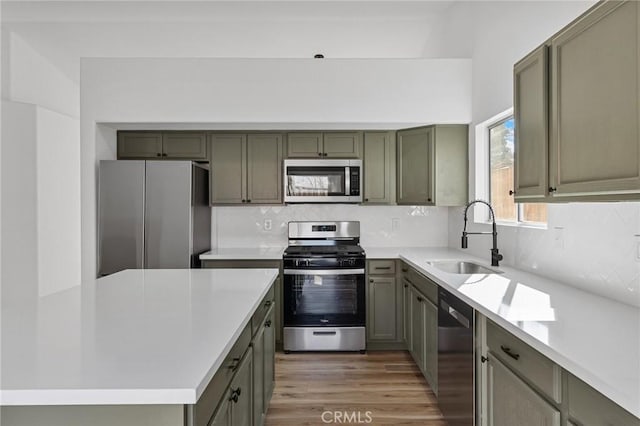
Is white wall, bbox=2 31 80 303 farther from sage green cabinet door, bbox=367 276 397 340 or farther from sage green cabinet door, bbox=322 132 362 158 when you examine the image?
sage green cabinet door, bbox=367 276 397 340

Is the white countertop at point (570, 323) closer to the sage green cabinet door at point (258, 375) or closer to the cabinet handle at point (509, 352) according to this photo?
the cabinet handle at point (509, 352)

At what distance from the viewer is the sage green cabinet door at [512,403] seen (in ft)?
4.54

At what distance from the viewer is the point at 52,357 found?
3.72 feet

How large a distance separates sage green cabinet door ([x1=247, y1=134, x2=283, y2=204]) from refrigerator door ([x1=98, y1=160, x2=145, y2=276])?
1.01 m

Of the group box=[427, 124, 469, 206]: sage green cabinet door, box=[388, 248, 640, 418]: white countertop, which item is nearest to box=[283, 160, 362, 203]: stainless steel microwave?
box=[427, 124, 469, 206]: sage green cabinet door

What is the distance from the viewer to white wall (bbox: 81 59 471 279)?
377 centimetres

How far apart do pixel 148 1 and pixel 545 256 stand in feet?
13.7

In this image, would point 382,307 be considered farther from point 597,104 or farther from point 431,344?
point 597,104

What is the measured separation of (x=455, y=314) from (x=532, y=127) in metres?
1.05

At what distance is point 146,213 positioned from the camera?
3.72m

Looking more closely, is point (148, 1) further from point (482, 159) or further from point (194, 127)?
point (482, 159)

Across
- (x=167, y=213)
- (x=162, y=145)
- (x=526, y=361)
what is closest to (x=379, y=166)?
(x=167, y=213)

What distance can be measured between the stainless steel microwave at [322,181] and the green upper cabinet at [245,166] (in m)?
0.13

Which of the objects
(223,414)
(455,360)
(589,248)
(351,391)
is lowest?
(351,391)
